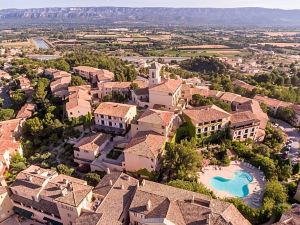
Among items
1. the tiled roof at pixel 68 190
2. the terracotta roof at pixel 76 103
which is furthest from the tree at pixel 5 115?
the tiled roof at pixel 68 190

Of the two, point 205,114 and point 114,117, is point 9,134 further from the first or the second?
point 205,114

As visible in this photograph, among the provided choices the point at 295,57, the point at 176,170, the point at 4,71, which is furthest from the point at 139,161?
the point at 295,57

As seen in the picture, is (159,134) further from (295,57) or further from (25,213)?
(295,57)

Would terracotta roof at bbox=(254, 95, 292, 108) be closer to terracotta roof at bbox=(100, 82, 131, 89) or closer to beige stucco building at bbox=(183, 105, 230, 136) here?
beige stucco building at bbox=(183, 105, 230, 136)

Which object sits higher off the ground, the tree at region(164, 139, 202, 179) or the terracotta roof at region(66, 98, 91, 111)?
the terracotta roof at region(66, 98, 91, 111)

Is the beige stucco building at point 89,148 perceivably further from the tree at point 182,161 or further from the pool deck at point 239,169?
the pool deck at point 239,169

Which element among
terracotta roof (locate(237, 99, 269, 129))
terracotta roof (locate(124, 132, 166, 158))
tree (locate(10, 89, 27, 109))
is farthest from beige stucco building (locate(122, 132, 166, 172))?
tree (locate(10, 89, 27, 109))

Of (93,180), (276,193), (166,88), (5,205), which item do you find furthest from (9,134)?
(276,193)
